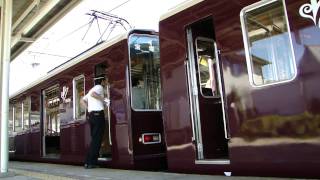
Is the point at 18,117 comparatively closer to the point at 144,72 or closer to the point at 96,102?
the point at 96,102

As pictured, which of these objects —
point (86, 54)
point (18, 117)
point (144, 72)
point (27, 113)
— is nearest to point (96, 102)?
point (144, 72)

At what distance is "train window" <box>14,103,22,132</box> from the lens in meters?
11.6

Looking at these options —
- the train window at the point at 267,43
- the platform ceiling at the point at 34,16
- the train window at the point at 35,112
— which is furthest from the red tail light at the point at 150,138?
the train window at the point at 35,112

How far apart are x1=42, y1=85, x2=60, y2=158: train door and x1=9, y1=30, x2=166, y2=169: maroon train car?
14.6 inches

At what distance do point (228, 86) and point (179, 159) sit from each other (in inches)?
49.3

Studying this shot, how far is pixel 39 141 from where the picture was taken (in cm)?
1001

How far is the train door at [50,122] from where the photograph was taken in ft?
30.6

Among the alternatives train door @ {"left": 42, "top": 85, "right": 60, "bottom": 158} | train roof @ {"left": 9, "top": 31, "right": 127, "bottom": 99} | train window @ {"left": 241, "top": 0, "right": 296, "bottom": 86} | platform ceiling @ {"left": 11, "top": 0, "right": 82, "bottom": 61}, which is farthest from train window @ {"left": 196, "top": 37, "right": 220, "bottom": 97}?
train door @ {"left": 42, "top": 85, "right": 60, "bottom": 158}

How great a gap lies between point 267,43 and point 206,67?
5.02ft

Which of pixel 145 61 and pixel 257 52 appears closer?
pixel 257 52

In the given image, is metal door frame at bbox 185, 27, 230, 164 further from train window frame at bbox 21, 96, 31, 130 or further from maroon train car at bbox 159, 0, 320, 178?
train window frame at bbox 21, 96, 31, 130

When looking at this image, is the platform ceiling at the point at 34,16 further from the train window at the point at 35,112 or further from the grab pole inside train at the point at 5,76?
the train window at the point at 35,112

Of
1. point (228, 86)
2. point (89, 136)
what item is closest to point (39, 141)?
point (89, 136)

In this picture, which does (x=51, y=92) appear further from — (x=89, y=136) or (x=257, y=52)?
(x=257, y=52)
